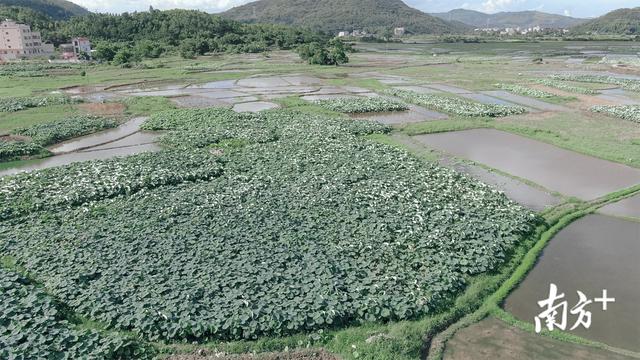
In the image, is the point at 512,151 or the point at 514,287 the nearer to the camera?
the point at 514,287

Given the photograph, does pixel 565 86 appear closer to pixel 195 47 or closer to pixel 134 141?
pixel 134 141

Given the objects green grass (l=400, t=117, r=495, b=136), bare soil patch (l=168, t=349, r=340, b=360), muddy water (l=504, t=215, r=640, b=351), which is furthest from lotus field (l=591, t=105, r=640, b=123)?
bare soil patch (l=168, t=349, r=340, b=360)

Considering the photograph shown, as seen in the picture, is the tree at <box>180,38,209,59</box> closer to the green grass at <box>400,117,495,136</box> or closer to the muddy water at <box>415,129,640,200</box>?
the green grass at <box>400,117,495,136</box>

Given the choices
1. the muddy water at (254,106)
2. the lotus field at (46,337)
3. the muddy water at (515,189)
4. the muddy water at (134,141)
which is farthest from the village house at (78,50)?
the lotus field at (46,337)

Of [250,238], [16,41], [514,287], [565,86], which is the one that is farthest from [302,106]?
[16,41]

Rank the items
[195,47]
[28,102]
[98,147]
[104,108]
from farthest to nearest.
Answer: [195,47] → [28,102] → [104,108] → [98,147]

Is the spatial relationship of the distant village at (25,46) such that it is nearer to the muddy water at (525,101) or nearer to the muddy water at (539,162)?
the muddy water at (525,101)

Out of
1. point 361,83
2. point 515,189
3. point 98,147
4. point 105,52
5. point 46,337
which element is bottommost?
point 46,337

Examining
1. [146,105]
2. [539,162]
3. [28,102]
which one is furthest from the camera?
[146,105]
